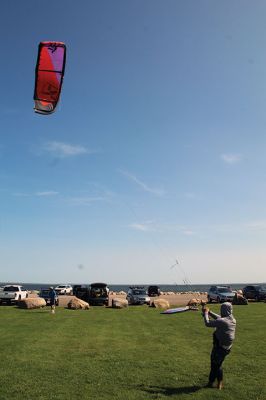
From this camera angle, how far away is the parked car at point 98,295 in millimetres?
39969

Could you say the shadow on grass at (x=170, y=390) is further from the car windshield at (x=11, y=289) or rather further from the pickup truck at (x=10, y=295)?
the car windshield at (x=11, y=289)

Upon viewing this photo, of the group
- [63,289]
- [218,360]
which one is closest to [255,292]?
[63,289]

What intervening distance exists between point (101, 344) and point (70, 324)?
6778mm

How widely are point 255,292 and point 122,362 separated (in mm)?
36398

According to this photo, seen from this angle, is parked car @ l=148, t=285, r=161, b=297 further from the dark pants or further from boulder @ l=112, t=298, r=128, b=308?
the dark pants

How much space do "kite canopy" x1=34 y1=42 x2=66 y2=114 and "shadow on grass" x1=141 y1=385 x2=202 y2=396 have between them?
7.49 m

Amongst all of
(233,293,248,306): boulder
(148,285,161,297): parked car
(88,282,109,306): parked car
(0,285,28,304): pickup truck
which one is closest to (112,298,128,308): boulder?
(88,282,109,306): parked car

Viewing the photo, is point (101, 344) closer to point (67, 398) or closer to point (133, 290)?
point (67, 398)

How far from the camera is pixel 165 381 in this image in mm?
11625

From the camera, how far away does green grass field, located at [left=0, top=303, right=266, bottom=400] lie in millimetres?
10648

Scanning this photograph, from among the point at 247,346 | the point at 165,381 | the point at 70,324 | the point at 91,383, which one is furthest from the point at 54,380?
the point at 70,324

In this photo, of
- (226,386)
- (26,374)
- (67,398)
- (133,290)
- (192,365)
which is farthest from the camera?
(133,290)

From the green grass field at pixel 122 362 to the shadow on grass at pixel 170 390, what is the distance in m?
0.02

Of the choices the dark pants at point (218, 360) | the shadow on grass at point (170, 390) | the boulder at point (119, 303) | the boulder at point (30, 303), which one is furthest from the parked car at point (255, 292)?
the shadow on grass at point (170, 390)
